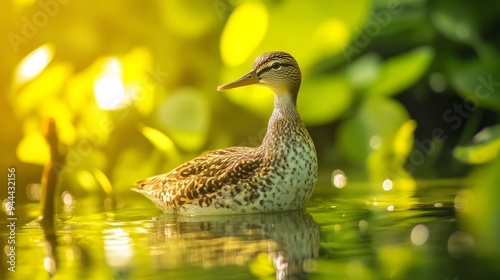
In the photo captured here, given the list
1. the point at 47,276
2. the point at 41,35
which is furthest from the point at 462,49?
the point at 47,276

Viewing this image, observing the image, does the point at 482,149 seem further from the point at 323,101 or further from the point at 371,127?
the point at 323,101

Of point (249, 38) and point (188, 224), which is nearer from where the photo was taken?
point (188, 224)

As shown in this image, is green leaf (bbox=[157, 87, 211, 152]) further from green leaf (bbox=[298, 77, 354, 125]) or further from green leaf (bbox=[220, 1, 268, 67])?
green leaf (bbox=[298, 77, 354, 125])

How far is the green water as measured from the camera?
3.00 meters

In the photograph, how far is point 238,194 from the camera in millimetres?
4102

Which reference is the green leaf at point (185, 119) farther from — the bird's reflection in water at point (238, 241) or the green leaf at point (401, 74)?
the bird's reflection in water at point (238, 241)

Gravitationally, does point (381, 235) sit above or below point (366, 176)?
below

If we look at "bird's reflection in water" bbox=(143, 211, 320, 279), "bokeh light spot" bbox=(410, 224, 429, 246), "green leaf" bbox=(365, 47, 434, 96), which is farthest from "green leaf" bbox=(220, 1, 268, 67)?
"bokeh light spot" bbox=(410, 224, 429, 246)

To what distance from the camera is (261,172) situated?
13.4 ft

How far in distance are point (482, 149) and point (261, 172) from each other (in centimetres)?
153

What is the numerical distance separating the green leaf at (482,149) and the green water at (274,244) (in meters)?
0.70

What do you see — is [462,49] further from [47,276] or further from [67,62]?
[47,276]

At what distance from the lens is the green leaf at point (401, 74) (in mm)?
5184

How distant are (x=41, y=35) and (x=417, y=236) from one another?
115 inches
